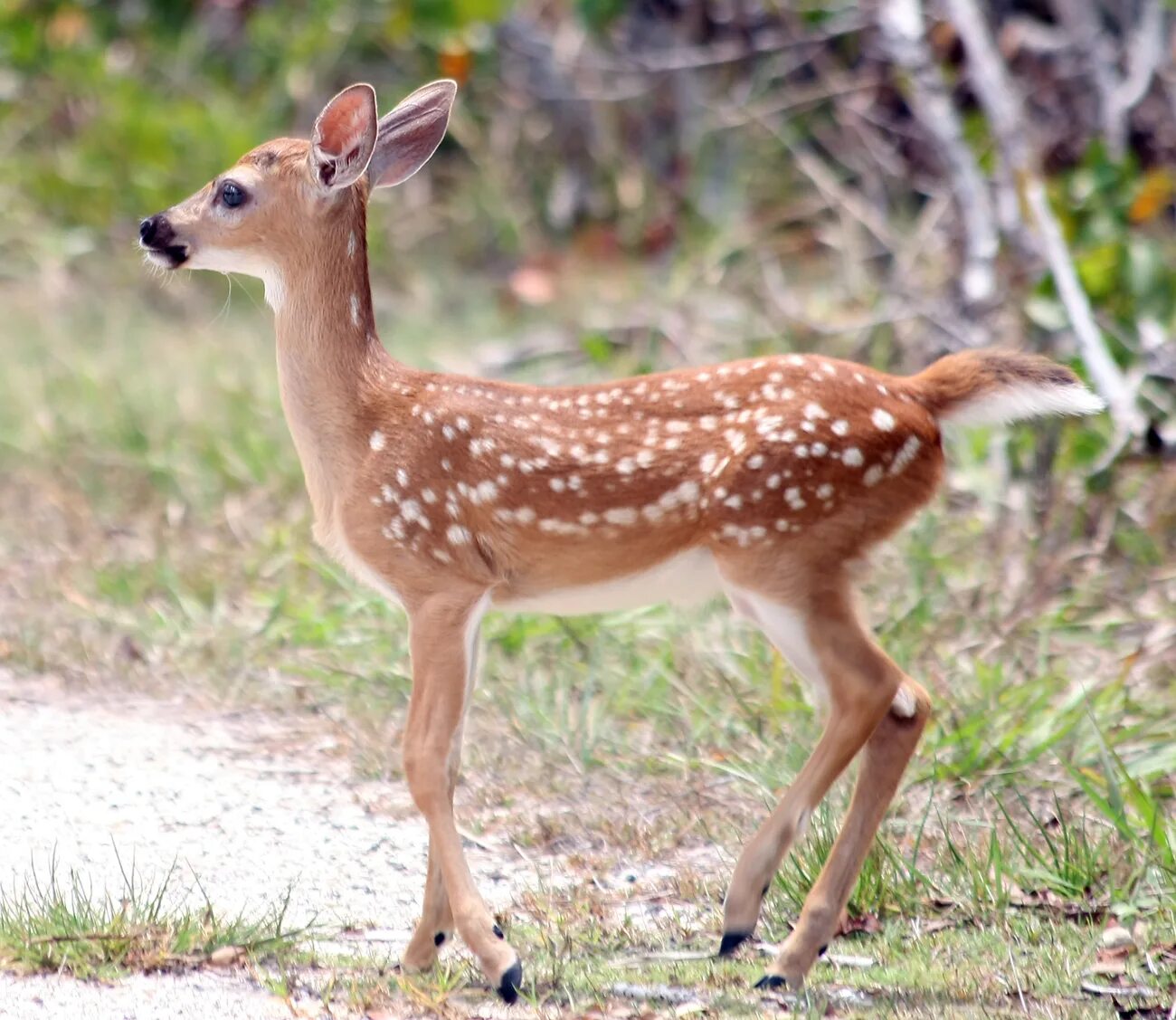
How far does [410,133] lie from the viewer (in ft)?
14.2

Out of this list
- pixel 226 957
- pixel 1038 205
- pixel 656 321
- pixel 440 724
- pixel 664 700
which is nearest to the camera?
pixel 226 957

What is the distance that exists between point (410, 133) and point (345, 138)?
275 millimetres

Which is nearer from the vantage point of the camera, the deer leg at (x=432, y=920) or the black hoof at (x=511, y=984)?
the black hoof at (x=511, y=984)

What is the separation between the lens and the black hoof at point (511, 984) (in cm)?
362

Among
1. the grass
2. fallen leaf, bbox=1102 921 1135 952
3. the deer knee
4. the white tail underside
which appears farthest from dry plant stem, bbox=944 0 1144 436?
the deer knee

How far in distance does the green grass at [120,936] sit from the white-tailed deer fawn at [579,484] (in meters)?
0.33

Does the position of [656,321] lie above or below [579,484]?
above

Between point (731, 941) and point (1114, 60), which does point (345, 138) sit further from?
point (1114, 60)

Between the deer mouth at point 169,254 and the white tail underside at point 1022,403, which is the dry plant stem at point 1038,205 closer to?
the white tail underside at point 1022,403

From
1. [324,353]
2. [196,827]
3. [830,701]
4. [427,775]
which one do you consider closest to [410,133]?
[324,353]

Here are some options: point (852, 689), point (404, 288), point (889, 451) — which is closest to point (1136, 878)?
point (852, 689)

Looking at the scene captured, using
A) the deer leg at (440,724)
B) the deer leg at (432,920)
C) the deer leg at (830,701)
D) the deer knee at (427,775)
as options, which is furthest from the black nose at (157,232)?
the deer leg at (830,701)

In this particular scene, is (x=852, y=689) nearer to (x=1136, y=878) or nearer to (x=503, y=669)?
(x=1136, y=878)

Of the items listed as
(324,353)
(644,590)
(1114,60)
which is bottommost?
(644,590)
